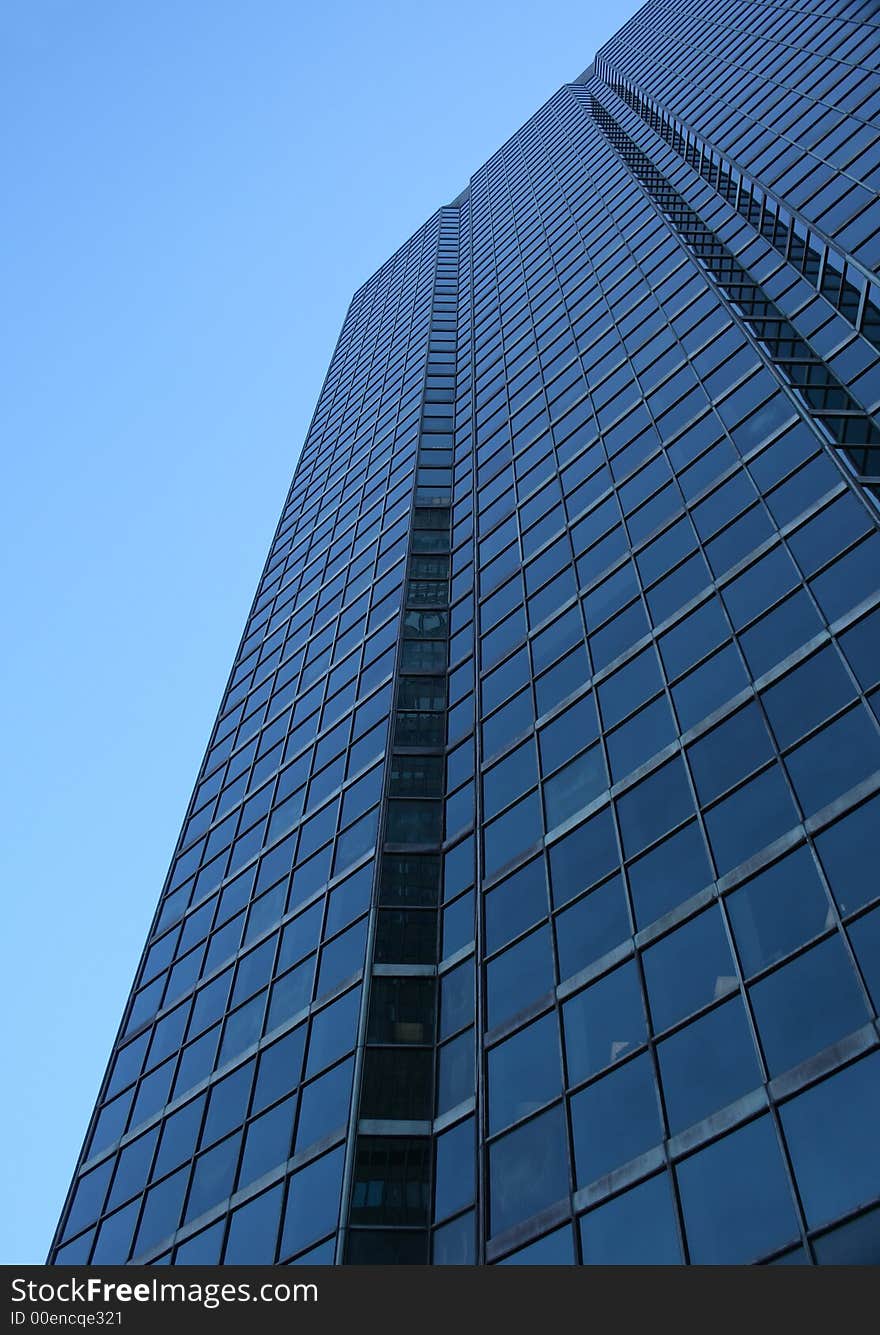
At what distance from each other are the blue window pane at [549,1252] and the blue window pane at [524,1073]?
98.8 inches

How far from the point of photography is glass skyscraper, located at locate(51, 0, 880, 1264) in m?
19.5

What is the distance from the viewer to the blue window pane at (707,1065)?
18969 mm

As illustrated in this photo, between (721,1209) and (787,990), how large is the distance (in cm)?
345

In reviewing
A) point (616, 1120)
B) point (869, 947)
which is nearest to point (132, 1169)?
point (616, 1120)

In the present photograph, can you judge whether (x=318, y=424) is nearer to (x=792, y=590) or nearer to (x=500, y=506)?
(x=500, y=506)

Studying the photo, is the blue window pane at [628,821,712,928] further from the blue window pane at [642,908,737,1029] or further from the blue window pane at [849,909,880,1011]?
the blue window pane at [849,909,880,1011]

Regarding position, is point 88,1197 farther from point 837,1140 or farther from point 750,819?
point 837,1140

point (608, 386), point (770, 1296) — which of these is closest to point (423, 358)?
point (608, 386)

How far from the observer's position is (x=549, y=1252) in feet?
65.5

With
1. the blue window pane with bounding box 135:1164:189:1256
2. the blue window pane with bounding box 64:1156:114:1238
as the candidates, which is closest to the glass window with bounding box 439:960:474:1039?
the blue window pane with bounding box 135:1164:189:1256

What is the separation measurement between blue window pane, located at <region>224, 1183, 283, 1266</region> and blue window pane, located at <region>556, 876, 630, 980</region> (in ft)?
26.9

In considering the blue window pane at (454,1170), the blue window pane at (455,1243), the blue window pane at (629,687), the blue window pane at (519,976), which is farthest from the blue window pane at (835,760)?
the blue window pane at (455,1243)

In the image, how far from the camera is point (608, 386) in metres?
42.9

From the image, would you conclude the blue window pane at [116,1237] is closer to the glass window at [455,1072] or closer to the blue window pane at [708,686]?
the glass window at [455,1072]
